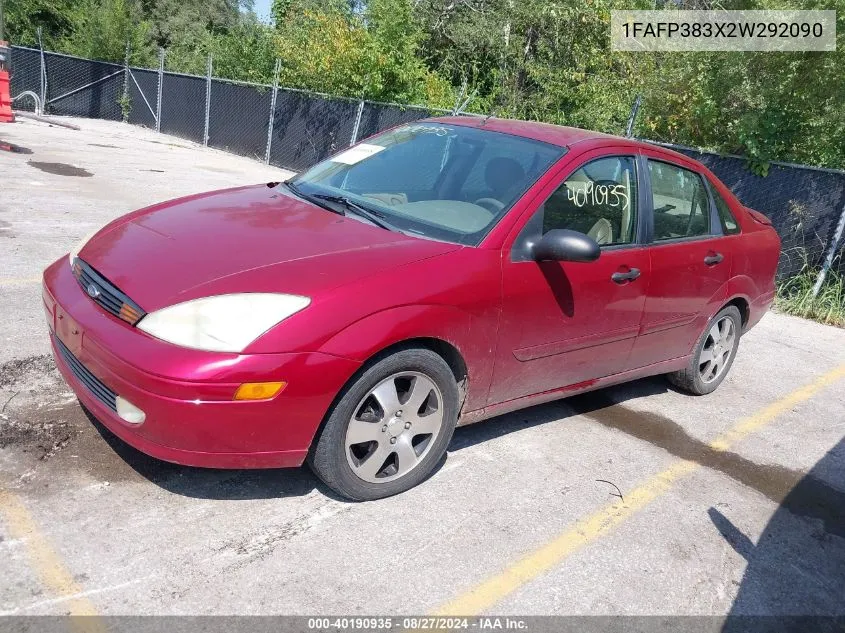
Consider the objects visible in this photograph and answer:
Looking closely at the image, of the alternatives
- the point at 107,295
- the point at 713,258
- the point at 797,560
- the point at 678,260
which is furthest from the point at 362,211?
the point at 797,560

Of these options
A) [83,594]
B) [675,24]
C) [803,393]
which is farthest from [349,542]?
[675,24]

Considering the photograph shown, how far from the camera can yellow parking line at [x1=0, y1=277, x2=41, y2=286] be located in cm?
566

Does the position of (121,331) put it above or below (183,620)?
above

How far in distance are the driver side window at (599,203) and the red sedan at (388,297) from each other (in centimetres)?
1

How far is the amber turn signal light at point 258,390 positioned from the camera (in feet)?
9.34

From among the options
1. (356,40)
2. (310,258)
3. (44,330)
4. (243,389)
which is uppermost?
(356,40)

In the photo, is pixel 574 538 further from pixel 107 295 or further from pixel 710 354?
pixel 710 354

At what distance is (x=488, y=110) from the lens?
17.3 metres

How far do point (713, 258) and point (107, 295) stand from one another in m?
3.62

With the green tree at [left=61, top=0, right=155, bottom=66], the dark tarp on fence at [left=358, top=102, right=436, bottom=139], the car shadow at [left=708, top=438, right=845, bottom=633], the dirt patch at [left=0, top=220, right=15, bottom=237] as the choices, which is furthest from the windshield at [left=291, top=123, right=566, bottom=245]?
the green tree at [left=61, top=0, right=155, bottom=66]

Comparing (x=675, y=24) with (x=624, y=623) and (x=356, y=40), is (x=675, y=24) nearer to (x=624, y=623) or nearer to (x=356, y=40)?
(x=356, y=40)

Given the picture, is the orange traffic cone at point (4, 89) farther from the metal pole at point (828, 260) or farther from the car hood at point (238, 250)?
the metal pole at point (828, 260)

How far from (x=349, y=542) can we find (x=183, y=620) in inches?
29.8

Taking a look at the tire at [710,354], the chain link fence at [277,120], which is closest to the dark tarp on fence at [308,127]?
the chain link fence at [277,120]
